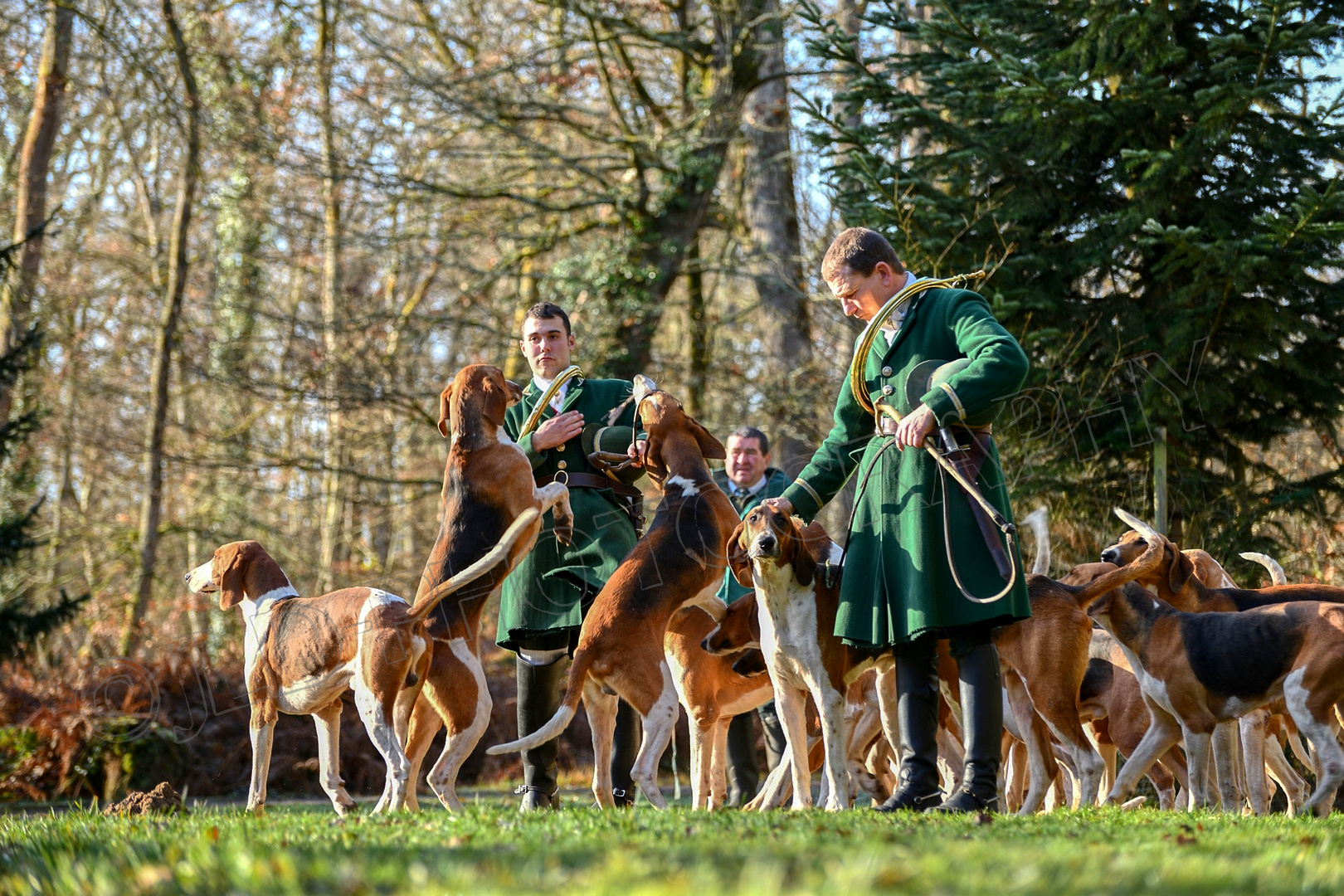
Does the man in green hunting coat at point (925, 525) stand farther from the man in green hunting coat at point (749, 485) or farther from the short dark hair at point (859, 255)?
the man in green hunting coat at point (749, 485)

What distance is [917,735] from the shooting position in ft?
16.8

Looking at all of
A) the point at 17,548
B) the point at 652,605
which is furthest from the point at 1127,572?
the point at 17,548

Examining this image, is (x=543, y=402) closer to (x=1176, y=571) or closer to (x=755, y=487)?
(x=755, y=487)

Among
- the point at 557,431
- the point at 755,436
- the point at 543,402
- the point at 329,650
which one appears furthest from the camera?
the point at 755,436

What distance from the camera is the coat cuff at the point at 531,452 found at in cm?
649

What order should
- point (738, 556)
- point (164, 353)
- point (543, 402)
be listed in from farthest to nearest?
point (164, 353), point (543, 402), point (738, 556)

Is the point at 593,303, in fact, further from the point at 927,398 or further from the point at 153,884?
the point at 153,884

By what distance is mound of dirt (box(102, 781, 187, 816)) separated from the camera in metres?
6.00

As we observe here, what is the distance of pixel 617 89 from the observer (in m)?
18.0

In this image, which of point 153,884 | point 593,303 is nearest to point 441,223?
point 593,303

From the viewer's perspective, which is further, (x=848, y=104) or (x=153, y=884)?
(x=848, y=104)

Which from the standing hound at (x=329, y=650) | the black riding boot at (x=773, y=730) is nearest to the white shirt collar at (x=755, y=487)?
the black riding boot at (x=773, y=730)

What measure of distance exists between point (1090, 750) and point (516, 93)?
1252 cm

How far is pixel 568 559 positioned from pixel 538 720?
852 millimetres
